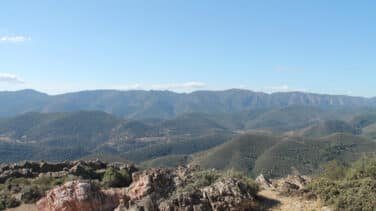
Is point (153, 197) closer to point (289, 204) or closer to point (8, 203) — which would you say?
point (289, 204)

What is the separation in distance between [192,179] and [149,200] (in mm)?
6608

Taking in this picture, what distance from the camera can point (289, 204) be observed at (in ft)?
84.2

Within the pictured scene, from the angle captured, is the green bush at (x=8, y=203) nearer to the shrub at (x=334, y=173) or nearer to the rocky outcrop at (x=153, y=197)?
the rocky outcrop at (x=153, y=197)

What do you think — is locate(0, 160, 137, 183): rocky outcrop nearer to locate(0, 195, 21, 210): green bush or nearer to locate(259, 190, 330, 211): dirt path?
locate(0, 195, 21, 210): green bush

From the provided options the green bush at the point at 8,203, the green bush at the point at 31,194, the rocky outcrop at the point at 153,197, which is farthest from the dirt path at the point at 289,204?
the green bush at the point at 8,203

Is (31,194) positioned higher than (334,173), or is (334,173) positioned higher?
(334,173)

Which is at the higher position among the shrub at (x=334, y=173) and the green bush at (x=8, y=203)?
the shrub at (x=334, y=173)

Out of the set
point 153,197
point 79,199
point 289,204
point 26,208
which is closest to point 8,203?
point 26,208

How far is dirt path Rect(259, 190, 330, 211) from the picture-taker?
24.4 metres

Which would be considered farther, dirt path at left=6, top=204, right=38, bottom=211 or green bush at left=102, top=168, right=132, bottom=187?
green bush at left=102, top=168, right=132, bottom=187

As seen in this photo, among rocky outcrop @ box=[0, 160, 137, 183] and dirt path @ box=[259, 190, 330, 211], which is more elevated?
dirt path @ box=[259, 190, 330, 211]

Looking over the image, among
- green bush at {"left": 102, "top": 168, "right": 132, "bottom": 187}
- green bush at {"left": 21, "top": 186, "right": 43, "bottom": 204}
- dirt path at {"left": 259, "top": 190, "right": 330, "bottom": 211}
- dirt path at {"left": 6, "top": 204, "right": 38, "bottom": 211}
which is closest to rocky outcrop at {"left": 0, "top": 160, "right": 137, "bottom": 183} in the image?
green bush at {"left": 21, "top": 186, "right": 43, "bottom": 204}

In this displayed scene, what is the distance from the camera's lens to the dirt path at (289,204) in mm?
24359

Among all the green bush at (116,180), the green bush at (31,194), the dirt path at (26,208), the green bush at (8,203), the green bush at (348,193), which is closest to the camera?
the green bush at (348,193)
